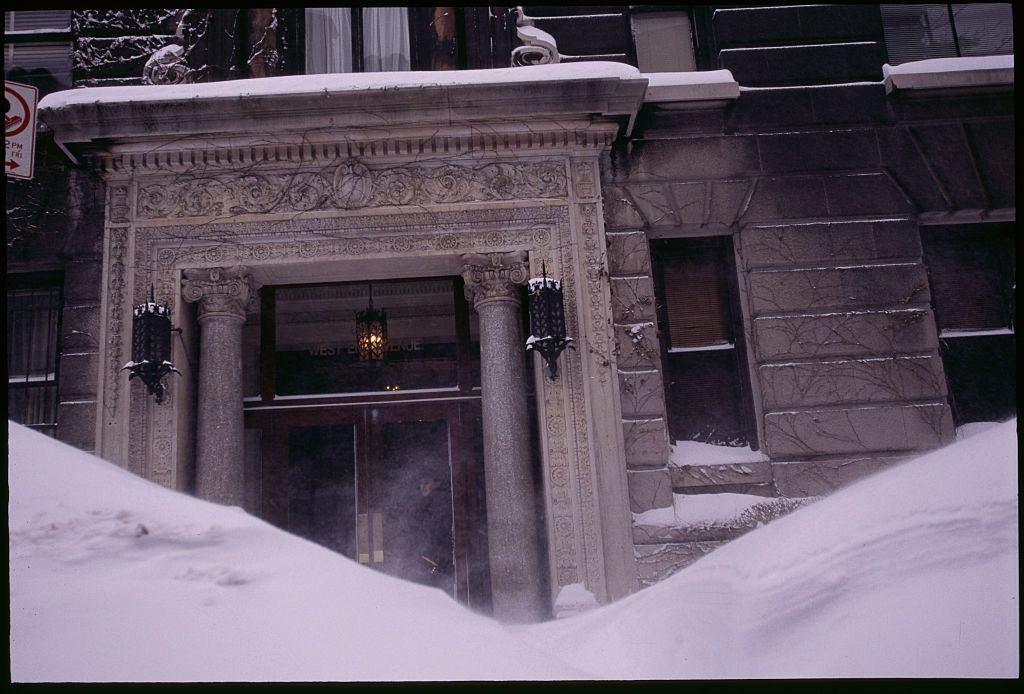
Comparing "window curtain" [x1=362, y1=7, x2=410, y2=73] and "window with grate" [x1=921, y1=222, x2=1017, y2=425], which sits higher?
"window curtain" [x1=362, y1=7, x2=410, y2=73]

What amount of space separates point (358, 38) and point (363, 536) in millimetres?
5054

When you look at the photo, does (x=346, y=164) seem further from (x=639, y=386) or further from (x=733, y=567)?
(x=733, y=567)

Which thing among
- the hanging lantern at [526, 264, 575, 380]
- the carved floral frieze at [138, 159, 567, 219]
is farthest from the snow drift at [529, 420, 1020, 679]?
the carved floral frieze at [138, 159, 567, 219]

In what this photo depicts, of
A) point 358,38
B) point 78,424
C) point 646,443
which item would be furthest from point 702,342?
point 78,424

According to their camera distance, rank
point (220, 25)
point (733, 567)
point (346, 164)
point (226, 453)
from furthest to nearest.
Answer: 1. point (220, 25)
2. point (346, 164)
3. point (226, 453)
4. point (733, 567)

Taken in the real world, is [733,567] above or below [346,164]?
below

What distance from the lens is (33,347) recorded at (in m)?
6.80

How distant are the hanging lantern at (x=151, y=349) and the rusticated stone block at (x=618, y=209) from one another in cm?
411

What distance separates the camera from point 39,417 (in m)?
6.68

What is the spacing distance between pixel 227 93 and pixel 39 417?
3458 mm

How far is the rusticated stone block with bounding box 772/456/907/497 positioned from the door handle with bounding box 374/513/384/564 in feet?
11.7

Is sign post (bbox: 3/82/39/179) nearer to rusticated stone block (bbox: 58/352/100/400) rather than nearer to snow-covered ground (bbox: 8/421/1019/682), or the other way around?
rusticated stone block (bbox: 58/352/100/400)

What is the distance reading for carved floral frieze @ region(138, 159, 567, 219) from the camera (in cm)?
670

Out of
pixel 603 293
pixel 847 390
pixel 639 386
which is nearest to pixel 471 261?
pixel 603 293
